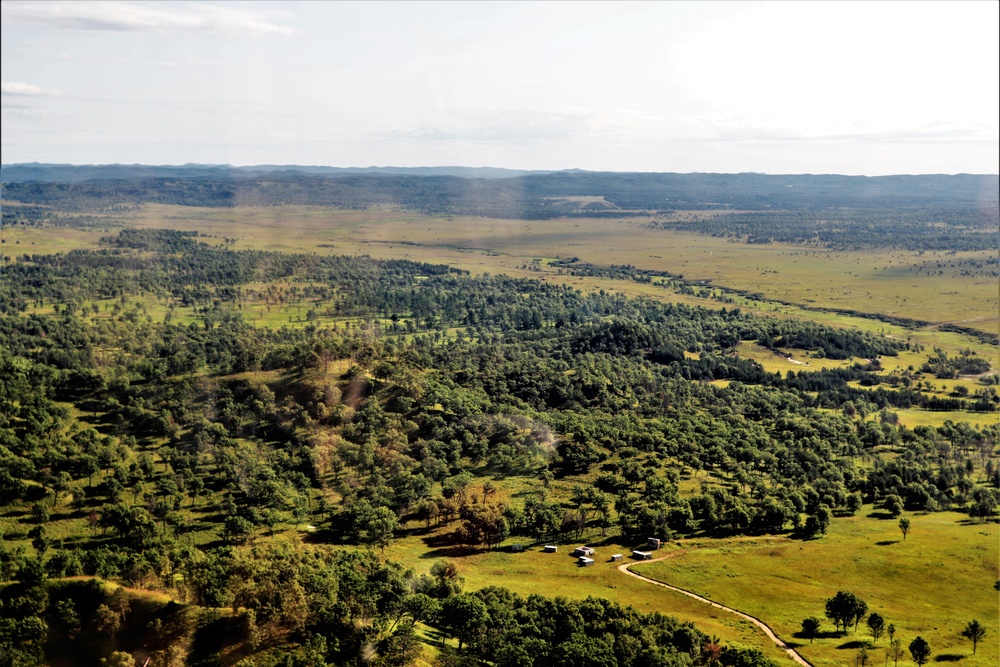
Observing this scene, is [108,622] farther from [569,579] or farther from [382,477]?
[382,477]

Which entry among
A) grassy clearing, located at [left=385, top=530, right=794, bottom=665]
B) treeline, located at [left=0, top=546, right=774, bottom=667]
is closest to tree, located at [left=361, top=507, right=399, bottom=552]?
grassy clearing, located at [left=385, top=530, right=794, bottom=665]

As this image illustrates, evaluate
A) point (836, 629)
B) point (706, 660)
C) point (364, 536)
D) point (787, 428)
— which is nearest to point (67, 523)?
point (364, 536)

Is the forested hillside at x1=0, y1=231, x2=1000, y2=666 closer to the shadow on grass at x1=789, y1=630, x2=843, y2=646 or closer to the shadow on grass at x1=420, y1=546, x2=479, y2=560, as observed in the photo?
the shadow on grass at x1=420, y1=546, x2=479, y2=560

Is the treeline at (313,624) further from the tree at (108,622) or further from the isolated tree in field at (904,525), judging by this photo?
the isolated tree in field at (904,525)

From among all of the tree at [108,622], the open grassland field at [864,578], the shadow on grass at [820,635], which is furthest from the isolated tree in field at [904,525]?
the tree at [108,622]

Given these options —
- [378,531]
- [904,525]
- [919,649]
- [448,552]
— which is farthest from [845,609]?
[378,531]
